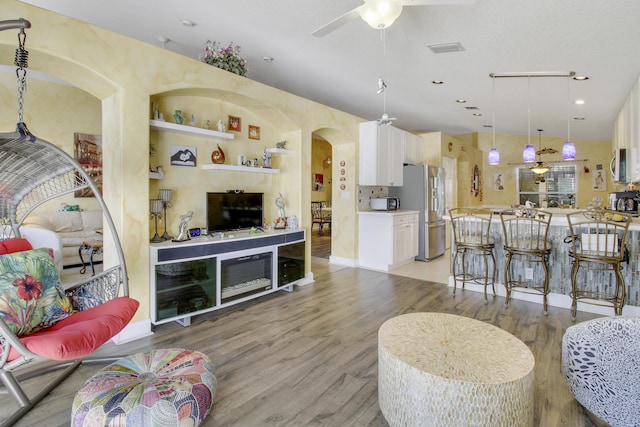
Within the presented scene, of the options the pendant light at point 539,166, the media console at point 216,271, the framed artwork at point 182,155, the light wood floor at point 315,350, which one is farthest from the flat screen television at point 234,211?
the pendant light at point 539,166

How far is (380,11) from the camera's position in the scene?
2.16 metres

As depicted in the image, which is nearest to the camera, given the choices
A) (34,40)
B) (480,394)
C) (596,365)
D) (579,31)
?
(480,394)

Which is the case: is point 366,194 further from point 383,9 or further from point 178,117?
point 383,9

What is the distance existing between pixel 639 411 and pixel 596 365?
0.79 ft

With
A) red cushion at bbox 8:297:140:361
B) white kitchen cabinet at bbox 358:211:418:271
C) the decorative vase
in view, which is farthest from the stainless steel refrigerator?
red cushion at bbox 8:297:140:361

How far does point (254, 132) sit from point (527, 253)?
11.7ft

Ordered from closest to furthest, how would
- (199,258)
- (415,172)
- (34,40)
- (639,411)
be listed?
(639,411) < (34,40) < (199,258) < (415,172)

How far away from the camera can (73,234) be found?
5598 millimetres

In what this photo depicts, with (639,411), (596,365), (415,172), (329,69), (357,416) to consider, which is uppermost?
(329,69)

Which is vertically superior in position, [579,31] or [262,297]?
[579,31]

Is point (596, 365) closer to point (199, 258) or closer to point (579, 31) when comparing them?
point (579, 31)

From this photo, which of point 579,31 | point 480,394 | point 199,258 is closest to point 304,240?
point 199,258

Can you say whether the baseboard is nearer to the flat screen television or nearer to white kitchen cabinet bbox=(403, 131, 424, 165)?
the flat screen television

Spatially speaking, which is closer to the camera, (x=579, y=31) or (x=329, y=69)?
(x=579, y=31)
